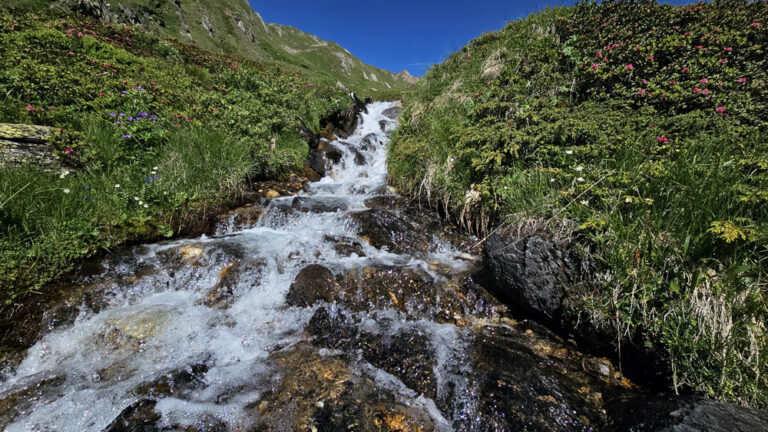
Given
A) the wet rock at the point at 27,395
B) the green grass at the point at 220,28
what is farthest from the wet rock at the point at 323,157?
the green grass at the point at 220,28

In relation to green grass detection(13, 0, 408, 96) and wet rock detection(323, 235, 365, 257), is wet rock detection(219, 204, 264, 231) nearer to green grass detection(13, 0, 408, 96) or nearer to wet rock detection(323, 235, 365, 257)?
wet rock detection(323, 235, 365, 257)

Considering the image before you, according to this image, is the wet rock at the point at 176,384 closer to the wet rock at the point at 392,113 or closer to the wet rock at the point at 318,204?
the wet rock at the point at 318,204

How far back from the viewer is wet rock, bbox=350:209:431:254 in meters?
4.77

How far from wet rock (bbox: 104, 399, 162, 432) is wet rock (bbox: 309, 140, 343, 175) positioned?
7204 mm

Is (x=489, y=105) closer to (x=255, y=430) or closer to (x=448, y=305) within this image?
(x=448, y=305)

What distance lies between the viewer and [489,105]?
5.18m

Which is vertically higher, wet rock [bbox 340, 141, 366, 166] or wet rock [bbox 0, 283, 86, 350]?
wet rock [bbox 340, 141, 366, 166]

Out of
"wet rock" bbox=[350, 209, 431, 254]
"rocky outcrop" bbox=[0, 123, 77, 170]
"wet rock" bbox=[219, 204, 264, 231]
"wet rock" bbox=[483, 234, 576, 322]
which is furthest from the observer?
"wet rock" bbox=[219, 204, 264, 231]

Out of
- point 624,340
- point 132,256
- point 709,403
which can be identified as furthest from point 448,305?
point 132,256

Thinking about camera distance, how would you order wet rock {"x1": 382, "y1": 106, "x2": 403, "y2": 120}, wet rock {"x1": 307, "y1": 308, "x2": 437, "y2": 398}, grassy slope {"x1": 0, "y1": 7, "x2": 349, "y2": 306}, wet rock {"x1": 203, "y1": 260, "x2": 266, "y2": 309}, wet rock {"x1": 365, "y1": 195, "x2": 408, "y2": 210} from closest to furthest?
wet rock {"x1": 307, "y1": 308, "x2": 437, "y2": 398} < grassy slope {"x1": 0, "y1": 7, "x2": 349, "y2": 306} < wet rock {"x1": 203, "y1": 260, "x2": 266, "y2": 309} < wet rock {"x1": 365, "y1": 195, "x2": 408, "y2": 210} < wet rock {"x1": 382, "y1": 106, "x2": 403, "y2": 120}

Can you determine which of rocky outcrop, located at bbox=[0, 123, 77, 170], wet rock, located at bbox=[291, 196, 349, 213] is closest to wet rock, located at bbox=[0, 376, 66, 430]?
rocky outcrop, located at bbox=[0, 123, 77, 170]

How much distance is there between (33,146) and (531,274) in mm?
7377

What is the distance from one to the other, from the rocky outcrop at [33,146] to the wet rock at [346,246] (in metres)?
4.38

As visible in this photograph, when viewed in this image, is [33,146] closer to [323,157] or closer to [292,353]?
[292,353]
